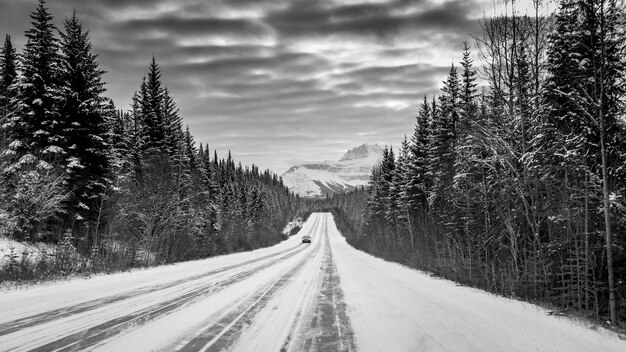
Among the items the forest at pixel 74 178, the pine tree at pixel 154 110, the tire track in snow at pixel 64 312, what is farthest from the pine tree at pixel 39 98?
the tire track in snow at pixel 64 312

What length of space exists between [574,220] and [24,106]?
23.1m

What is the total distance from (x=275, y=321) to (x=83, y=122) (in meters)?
18.7

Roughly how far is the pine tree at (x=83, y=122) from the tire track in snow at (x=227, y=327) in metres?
14.2

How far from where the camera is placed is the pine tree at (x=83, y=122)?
19094 mm

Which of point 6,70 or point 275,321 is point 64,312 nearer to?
point 275,321

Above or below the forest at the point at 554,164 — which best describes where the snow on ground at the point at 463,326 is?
below

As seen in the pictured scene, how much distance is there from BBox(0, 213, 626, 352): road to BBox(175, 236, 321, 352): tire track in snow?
17 mm

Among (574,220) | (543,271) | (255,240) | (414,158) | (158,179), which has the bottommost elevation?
(255,240)

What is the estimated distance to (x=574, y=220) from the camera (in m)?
8.08

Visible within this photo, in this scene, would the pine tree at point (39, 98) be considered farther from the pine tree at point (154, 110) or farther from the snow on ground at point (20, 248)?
the pine tree at point (154, 110)

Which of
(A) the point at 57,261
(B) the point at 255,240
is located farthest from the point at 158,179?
(B) the point at 255,240

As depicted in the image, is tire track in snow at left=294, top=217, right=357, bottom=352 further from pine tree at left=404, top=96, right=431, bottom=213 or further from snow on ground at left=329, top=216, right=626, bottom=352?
pine tree at left=404, top=96, right=431, bottom=213

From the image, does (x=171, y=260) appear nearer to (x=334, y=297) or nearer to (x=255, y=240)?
(x=334, y=297)

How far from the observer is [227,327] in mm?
6090
